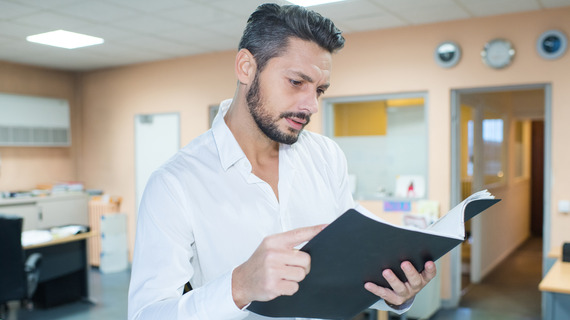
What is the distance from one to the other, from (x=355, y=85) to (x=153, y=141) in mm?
2857

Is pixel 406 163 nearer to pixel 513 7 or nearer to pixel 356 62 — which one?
pixel 356 62

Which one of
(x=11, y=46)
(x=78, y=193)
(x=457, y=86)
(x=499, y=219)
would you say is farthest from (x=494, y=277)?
(x=11, y=46)

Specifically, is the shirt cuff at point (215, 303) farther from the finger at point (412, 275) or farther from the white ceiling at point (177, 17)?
the white ceiling at point (177, 17)

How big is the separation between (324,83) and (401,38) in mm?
3686

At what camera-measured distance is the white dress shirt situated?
93cm

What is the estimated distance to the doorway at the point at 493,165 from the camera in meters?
4.55

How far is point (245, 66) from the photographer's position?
1.19 m

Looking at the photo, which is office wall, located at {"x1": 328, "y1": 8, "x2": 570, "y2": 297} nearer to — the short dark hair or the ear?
the short dark hair

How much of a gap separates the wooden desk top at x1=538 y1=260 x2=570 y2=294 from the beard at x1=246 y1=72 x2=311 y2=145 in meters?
1.95

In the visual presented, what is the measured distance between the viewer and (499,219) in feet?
19.9

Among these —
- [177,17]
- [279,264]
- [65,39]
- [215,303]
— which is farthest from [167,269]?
[65,39]

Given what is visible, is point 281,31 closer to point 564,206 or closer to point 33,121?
point 564,206

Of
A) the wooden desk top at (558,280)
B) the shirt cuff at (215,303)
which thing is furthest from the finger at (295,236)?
the wooden desk top at (558,280)

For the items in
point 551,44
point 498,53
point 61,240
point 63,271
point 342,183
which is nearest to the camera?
point 342,183
